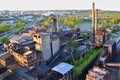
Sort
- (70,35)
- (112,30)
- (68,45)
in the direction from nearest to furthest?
(68,45) → (70,35) → (112,30)

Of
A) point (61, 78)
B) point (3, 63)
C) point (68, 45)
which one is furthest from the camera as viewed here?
point (68, 45)

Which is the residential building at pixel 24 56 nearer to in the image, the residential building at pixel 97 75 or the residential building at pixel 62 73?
the residential building at pixel 62 73

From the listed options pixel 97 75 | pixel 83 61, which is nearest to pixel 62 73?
pixel 97 75

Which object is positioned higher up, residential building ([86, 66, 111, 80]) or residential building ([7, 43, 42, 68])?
residential building ([7, 43, 42, 68])

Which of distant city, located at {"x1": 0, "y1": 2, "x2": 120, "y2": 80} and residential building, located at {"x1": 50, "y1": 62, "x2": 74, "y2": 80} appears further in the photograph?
residential building, located at {"x1": 50, "y1": 62, "x2": 74, "y2": 80}

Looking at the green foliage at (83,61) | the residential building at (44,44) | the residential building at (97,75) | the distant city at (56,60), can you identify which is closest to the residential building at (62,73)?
the distant city at (56,60)

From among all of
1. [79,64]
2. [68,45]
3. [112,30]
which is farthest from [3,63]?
[112,30]

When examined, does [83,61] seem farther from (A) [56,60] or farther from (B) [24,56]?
Result: (B) [24,56]

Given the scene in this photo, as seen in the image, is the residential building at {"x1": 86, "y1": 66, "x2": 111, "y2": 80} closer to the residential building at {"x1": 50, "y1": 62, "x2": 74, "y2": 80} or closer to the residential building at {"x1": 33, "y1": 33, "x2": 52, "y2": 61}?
the residential building at {"x1": 50, "y1": 62, "x2": 74, "y2": 80}

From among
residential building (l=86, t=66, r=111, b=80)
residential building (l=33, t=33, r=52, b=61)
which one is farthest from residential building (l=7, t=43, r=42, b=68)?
residential building (l=86, t=66, r=111, b=80)

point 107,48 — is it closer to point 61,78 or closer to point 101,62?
point 101,62

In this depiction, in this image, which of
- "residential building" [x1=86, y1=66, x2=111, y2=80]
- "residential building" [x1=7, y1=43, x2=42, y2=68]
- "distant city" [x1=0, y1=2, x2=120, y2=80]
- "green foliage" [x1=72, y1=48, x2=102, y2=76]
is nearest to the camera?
"residential building" [x1=86, y1=66, x2=111, y2=80]
